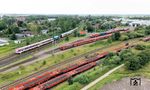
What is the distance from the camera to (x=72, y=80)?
33.3m

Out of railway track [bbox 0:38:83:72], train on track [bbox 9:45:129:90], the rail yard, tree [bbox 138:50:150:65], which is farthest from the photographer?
railway track [bbox 0:38:83:72]

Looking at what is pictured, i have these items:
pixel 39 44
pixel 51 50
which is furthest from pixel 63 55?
pixel 39 44

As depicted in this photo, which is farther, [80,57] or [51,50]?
[51,50]

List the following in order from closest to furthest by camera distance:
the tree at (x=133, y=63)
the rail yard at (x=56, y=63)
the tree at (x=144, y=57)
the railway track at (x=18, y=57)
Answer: the rail yard at (x=56, y=63), the tree at (x=133, y=63), the tree at (x=144, y=57), the railway track at (x=18, y=57)

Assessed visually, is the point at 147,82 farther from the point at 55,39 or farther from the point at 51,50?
the point at 55,39

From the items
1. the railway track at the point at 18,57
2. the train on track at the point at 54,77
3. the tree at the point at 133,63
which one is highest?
the tree at the point at 133,63

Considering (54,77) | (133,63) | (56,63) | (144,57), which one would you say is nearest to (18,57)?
(56,63)

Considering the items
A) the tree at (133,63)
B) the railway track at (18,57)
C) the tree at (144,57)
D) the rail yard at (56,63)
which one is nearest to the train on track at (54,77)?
the rail yard at (56,63)

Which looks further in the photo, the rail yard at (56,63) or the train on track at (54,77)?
the rail yard at (56,63)

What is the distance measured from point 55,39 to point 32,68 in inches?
1177

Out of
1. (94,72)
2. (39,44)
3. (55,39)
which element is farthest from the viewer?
(55,39)

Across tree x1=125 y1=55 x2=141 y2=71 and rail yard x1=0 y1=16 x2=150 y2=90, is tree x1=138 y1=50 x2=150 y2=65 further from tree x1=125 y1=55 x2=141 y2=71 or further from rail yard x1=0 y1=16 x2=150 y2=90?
tree x1=125 y1=55 x2=141 y2=71

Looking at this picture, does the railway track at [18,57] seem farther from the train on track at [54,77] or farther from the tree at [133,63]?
the tree at [133,63]

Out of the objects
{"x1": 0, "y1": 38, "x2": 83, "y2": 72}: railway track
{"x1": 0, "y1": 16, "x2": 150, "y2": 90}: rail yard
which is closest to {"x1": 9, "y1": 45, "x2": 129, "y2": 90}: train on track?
{"x1": 0, "y1": 16, "x2": 150, "y2": 90}: rail yard
